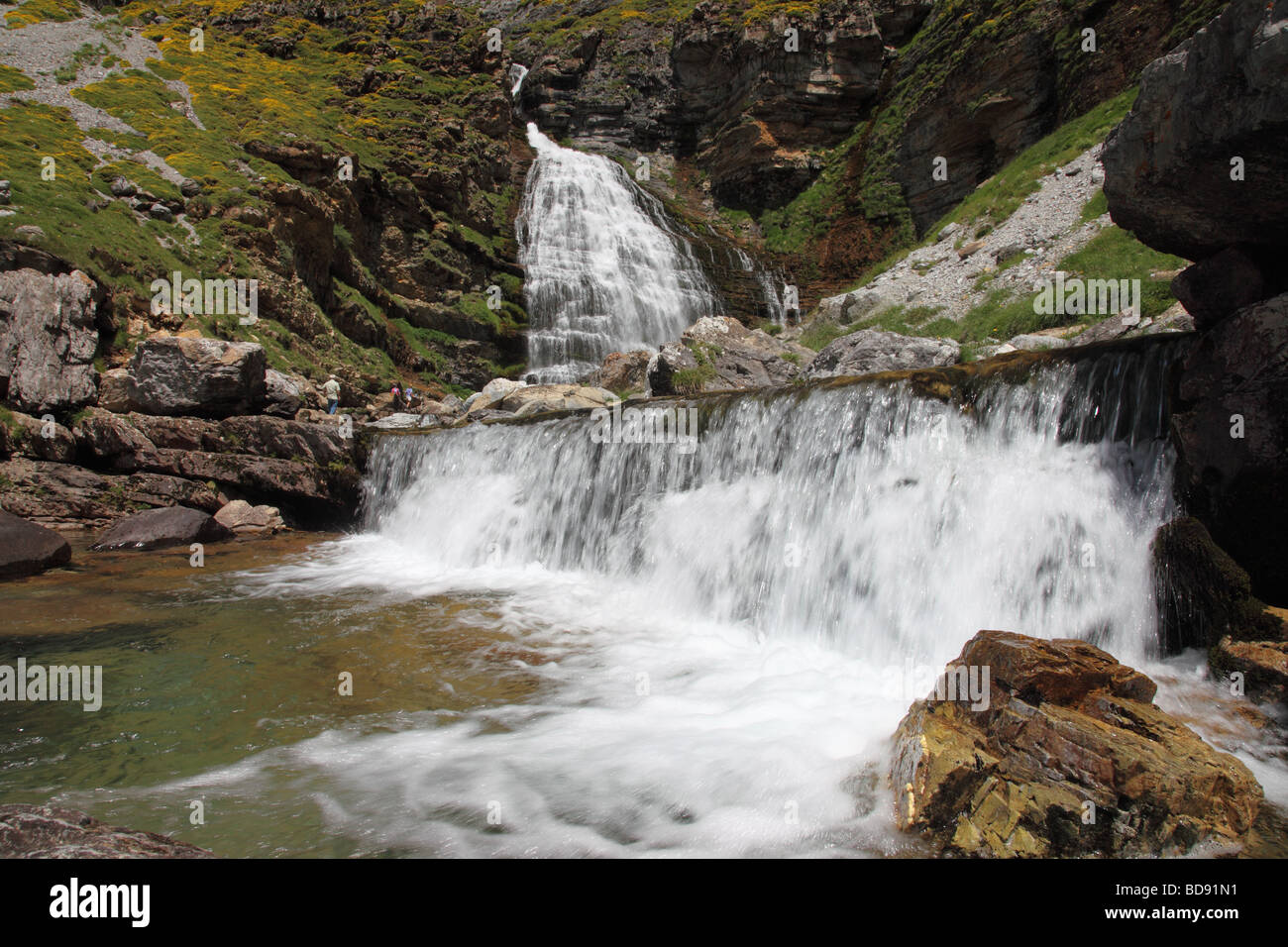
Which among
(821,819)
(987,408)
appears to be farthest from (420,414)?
(821,819)

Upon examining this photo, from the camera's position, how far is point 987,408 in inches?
276

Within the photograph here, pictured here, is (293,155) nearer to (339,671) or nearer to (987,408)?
(339,671)

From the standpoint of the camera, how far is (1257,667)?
4273mm

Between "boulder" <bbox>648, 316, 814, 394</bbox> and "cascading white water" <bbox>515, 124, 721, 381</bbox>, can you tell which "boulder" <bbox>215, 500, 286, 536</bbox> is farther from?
"cascading white water" <bbox>515, 124, 721, 381</bbox>

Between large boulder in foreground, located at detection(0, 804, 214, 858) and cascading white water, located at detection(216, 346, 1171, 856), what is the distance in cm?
101

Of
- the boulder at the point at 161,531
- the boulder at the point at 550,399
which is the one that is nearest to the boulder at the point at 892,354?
the boulder at the point at 550,399

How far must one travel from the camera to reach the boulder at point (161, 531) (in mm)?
11211

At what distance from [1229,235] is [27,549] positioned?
14.8 meters

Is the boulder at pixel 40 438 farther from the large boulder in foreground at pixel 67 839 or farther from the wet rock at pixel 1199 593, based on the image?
the wet rock at pixel 1199 593

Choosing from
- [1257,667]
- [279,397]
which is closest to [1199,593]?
[1257,667]

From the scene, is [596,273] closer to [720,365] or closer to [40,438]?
[720,365]
